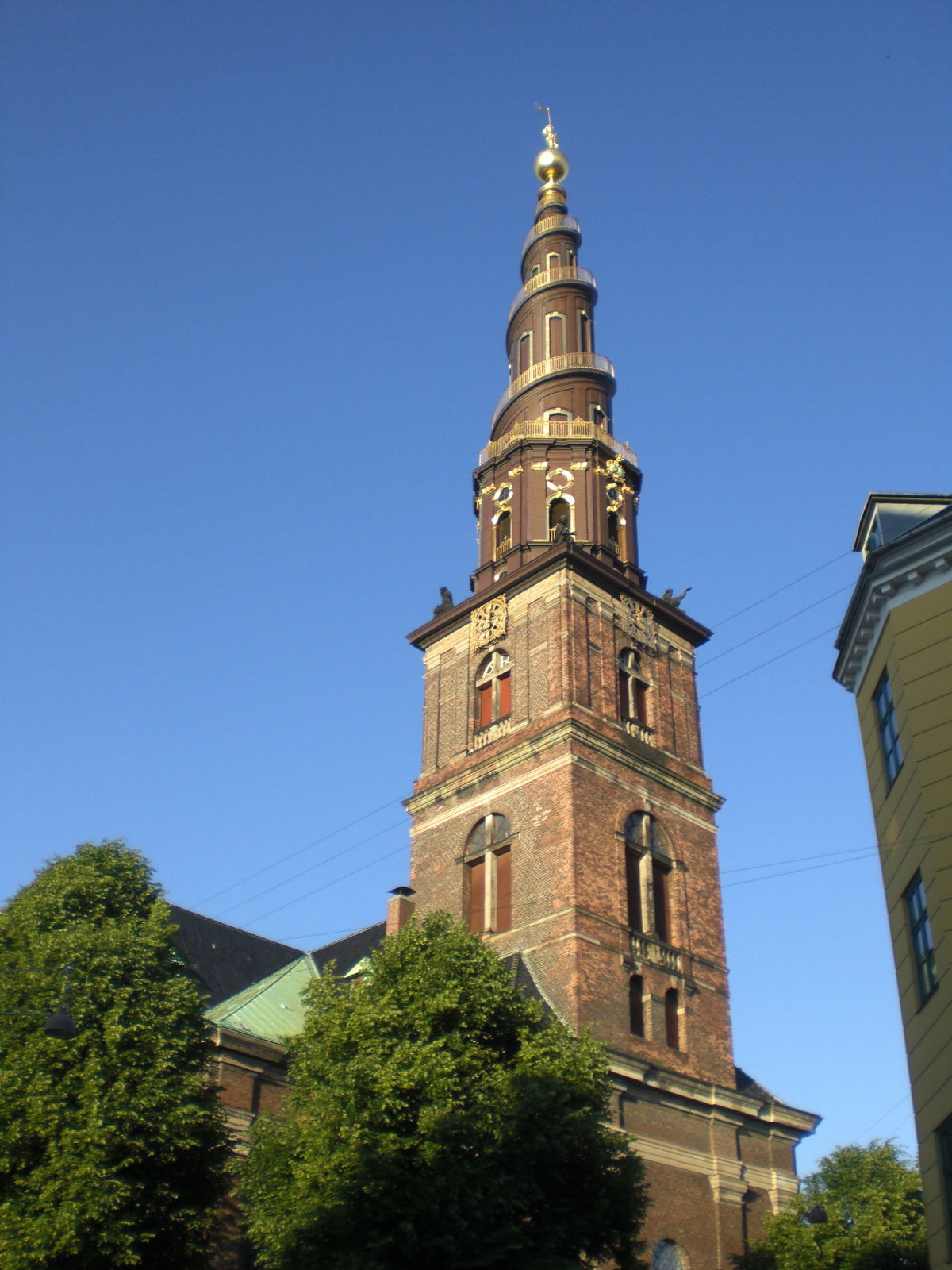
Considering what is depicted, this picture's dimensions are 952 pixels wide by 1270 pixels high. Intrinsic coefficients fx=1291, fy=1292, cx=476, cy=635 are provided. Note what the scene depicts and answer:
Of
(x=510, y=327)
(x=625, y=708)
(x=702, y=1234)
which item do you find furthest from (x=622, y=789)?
(x=510, y=327)

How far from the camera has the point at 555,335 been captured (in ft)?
162

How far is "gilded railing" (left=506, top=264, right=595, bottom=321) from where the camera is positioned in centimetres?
5041

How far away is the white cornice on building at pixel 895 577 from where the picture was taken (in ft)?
68.0

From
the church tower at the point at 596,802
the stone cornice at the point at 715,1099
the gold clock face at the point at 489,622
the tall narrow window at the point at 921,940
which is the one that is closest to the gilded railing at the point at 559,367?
the church tower at the point at 596,802

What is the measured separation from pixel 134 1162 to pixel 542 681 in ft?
64.2

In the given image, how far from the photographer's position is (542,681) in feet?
128

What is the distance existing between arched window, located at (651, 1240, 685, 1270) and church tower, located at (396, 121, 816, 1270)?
0.05m

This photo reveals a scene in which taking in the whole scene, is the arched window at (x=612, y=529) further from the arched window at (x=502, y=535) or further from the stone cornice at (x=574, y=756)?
the stone cornice at (x=574, y=756)

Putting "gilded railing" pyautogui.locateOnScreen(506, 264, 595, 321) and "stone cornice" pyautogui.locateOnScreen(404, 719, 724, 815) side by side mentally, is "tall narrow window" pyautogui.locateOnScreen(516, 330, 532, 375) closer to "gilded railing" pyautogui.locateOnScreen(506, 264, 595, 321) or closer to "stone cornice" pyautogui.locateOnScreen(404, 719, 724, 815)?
"gilded railing" pyautogui.locateOnScreen(506, 264, 595, 321)

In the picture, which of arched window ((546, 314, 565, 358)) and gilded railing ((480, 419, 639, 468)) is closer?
gilded railing ((480, 419, 639, 468))

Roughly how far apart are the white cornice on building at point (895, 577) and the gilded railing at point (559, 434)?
77.5 ft

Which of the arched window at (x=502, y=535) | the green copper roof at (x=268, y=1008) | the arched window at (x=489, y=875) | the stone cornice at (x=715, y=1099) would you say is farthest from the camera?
the arched window at (x=502, y=535)

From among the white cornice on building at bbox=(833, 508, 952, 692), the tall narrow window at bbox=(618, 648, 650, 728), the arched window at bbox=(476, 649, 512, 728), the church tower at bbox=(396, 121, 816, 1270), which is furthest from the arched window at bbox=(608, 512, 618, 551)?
the white cornice on building at bbox=(833, 508, 952, 692)

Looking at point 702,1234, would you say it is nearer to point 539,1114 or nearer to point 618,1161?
point 618,1161
